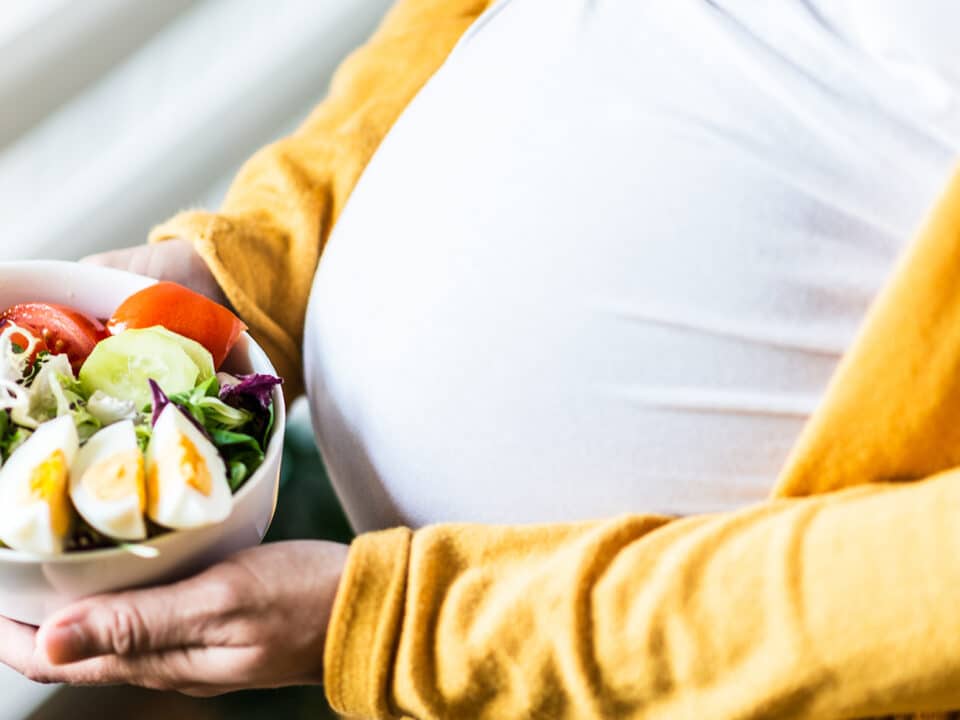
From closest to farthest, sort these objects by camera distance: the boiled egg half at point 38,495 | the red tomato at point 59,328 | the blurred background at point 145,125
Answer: the boiled egg half at point 38,495 → the red tomato at point 59,328 → the blurred background at point 145,125

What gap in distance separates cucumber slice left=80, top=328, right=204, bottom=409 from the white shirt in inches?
4.9

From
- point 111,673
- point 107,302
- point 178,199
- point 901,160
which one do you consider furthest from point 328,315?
point 178,199

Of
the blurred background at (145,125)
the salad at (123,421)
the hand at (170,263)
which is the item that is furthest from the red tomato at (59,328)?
the blurred background at (145,125)

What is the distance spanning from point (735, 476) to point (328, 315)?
260 millimetres

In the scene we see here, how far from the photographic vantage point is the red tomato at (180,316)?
0.52 meters

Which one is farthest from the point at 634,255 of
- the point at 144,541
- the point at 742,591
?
the point at 144,541

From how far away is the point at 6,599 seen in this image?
0.47m

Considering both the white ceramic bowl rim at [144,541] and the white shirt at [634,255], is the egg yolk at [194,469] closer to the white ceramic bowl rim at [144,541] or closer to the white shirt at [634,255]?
the white ceramic bowl rim at [144,541]

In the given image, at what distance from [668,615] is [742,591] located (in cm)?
4

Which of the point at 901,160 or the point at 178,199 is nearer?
the point at 901,160

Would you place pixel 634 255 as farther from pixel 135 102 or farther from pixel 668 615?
pixel 135 102

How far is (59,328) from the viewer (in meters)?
0.52

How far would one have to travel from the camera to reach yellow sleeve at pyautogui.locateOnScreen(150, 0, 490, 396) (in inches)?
25.5

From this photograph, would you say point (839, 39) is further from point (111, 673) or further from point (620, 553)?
point (111, 673)
